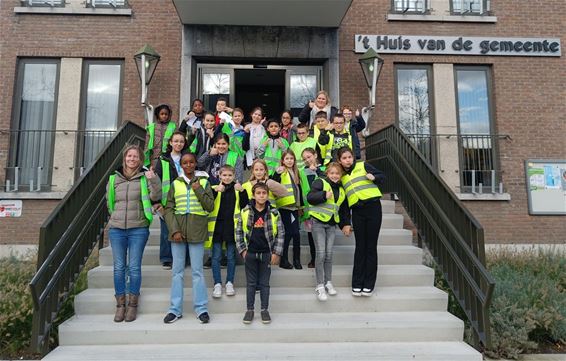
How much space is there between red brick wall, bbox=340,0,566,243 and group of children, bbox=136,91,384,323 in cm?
399

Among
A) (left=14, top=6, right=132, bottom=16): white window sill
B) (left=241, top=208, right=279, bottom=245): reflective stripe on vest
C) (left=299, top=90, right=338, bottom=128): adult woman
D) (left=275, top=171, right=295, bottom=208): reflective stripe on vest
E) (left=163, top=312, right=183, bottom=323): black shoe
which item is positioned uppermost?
(left=14, top=6, right=132, bottom=16): white window sill

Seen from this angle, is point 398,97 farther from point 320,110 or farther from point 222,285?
point 222,285

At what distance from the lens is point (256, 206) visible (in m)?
4.49

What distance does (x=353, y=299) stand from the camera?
474 centimetres

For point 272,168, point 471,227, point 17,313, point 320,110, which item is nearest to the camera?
point 17,313

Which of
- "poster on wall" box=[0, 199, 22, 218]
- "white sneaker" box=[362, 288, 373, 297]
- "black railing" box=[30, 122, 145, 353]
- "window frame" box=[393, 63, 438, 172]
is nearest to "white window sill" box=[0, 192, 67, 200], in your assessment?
"poster on wall" box=[0, 199, 22, 218]

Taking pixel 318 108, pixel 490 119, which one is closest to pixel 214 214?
pixel 318 108

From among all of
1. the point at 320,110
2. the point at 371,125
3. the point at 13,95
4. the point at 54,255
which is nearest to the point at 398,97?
the point at 371,125

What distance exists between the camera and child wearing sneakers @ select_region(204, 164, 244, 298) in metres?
4.68

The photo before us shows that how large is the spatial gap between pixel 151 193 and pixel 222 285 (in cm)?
135

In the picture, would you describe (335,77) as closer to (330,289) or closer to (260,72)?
(260,72)

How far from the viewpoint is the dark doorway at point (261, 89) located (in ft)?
33.8

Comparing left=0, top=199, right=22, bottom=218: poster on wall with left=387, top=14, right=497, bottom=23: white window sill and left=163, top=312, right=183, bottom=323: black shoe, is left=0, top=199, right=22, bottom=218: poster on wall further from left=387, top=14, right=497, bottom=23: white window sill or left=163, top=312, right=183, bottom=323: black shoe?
left=387, top=14, right=497, bottom=23: white window sill

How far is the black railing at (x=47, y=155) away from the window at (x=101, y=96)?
23cm
